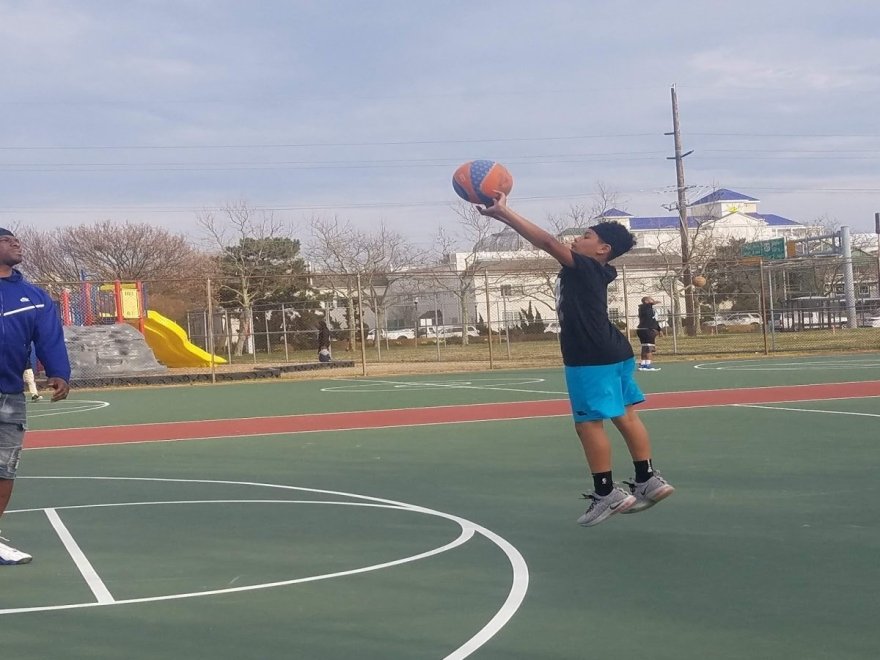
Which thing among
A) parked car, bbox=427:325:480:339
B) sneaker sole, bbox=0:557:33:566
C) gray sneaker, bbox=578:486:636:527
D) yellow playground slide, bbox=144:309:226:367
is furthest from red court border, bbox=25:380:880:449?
parked car, bbox=427:325:480:339

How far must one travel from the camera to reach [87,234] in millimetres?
58312

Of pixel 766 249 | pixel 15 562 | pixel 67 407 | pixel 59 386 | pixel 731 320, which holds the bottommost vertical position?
pixel 15 562

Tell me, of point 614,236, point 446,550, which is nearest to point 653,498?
point 446,550

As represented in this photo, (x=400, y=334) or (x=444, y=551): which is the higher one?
(x=400, y=334)

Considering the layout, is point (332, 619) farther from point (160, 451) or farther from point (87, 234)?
point (87, 234)

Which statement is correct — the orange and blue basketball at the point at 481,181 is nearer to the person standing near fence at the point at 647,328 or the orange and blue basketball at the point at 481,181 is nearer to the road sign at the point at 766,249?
the person standing near fence at the point at 647,328

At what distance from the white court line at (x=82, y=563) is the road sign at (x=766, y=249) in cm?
6989

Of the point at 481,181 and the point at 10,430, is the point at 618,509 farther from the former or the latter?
the point at 10,430

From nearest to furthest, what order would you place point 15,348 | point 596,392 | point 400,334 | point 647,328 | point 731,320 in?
1. point 15,348
2. point 596,392
3. point 647,328
4. point 731,320
5. point 400,334

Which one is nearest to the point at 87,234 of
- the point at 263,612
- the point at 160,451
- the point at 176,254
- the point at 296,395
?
the point at 176,254

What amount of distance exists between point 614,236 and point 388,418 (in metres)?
8.92

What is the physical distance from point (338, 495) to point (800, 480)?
11.8ft

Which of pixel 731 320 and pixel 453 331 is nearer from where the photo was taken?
pixel 731 320

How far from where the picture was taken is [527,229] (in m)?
6.52
